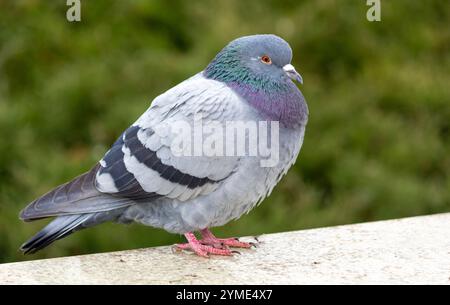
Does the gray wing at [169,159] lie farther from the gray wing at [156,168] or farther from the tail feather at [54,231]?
the tail feather at [54,231]

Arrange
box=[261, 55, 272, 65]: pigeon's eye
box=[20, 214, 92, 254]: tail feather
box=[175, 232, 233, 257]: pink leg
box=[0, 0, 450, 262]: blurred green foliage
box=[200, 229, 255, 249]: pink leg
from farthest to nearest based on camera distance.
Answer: box=[0, 0, 450, 262]: blurred green foliage → box=[200, 229, 255, 249]: pink leg → box=[175, 232, 233, 257]: pink leg → box=[261, 55, 272, 65]: pigeon's eye → box=[20, 214, 92, 254]: tail feather

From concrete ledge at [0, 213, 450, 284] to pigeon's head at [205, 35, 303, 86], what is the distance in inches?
33.9

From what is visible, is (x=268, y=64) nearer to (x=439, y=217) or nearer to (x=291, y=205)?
(x=439, y=217)

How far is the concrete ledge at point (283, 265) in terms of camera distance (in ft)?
11.6

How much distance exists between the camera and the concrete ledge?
3521mm

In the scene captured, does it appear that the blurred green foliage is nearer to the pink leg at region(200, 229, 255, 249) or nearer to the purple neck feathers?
the pink leg at region(200, 229, 255, 249)

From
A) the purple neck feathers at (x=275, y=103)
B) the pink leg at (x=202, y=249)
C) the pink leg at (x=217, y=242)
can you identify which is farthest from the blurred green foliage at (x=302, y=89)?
the purple neck feathers at (x=275, y=103)

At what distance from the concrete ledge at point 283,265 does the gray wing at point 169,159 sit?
0.35m

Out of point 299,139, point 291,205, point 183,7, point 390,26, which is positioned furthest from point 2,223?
point 390,26

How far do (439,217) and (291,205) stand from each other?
5.23ft

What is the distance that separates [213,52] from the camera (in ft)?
22.6

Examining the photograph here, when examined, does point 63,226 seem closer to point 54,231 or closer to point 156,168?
point 54,231

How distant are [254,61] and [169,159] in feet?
1.92

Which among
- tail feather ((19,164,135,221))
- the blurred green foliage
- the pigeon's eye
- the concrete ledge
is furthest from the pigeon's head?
the blurred green foliage
